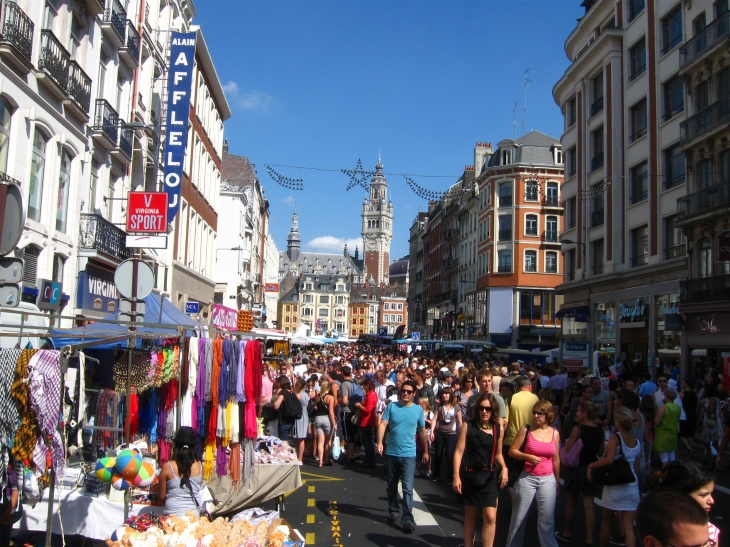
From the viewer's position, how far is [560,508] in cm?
989

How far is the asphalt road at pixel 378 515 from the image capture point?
8164mm

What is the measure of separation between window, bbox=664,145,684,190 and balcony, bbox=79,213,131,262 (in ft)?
64.1

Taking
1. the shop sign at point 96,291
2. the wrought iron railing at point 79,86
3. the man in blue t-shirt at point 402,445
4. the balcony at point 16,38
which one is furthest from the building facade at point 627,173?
the balcony at point 16,38

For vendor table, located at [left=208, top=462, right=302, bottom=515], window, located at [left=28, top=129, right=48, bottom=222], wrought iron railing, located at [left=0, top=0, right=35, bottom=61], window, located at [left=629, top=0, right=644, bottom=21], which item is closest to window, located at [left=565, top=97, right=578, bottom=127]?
window, located at [left=629, top=0, right=644, bottom=21]

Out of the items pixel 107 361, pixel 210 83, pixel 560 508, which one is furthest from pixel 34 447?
pixel 210 83

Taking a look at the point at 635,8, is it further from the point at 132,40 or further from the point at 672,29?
the point at 132,40

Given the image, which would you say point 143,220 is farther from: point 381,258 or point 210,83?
point 381,258

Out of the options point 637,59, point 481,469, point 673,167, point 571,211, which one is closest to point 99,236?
point 481,469

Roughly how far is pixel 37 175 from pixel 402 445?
1096 centimetres

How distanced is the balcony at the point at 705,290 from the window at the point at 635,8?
12.0 m

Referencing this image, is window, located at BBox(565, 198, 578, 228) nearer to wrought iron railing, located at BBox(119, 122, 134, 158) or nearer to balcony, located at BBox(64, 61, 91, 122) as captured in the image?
wrought iron railing, located at BBox(119, 122, 134, 158)

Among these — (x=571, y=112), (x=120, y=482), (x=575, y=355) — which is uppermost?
(x=571, y=112)

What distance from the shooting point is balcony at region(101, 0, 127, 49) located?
18.8m

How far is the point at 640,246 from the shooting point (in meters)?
29.5
